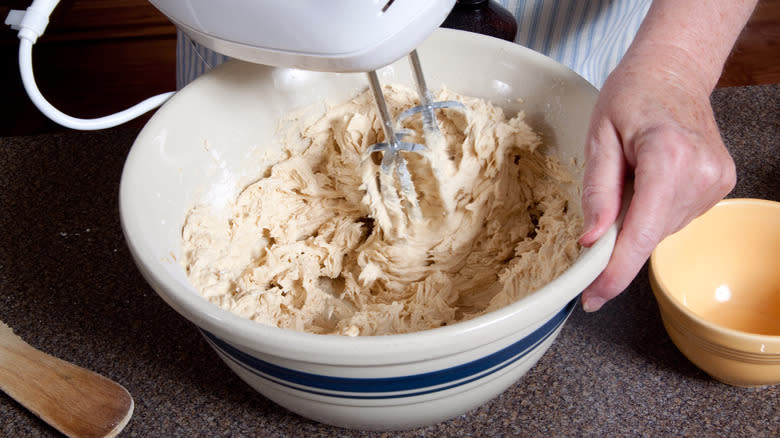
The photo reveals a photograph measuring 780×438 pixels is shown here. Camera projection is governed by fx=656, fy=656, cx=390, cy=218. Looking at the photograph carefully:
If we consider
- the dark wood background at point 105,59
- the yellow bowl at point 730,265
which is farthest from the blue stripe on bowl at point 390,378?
the dark wood background at point 105,59

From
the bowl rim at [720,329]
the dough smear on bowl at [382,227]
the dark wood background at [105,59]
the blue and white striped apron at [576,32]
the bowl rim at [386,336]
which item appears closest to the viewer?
the bowl rim at [386,336]

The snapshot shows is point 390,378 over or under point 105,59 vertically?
over

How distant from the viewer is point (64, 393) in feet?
2.23

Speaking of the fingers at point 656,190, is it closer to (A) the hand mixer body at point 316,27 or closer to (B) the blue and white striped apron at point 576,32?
(A) the hand mixer body at point 316,27

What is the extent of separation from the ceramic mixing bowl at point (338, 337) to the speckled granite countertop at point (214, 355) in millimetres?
79

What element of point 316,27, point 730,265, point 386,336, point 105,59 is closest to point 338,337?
point 386,336

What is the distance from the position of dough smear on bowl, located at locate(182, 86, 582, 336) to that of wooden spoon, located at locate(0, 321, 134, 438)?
0.51 feet

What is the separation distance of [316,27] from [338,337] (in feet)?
0.81

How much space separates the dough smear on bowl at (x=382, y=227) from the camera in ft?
2.31

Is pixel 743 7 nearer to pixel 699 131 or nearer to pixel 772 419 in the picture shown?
pixel 699 131

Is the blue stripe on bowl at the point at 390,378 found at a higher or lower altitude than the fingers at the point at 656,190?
lower

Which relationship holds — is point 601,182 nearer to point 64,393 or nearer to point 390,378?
point 390,378

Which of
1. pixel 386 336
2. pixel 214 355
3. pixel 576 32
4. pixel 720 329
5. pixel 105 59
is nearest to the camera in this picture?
pixel 386 336

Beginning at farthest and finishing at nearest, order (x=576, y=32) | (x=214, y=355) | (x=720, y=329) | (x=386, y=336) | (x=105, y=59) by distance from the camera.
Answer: (x=105, y=59)
(x=576, y=32)
(x=214, y=355)
(x=720, y=329)
(x=386, y=336)
